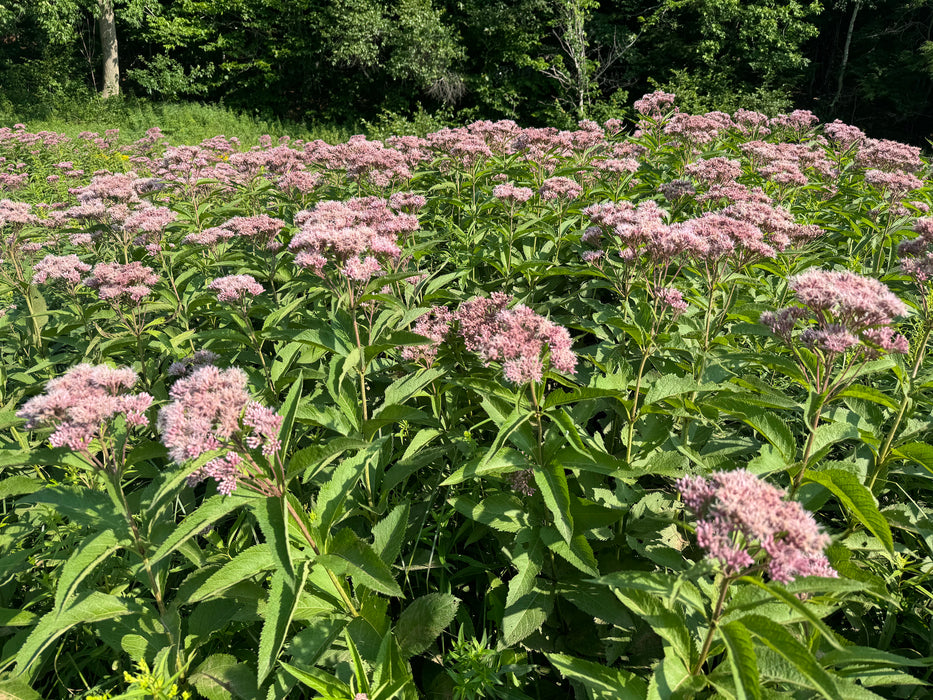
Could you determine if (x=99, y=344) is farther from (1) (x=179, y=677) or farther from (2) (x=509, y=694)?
(2) (x=509, y=694)

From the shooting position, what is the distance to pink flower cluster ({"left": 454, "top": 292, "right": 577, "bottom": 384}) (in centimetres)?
244

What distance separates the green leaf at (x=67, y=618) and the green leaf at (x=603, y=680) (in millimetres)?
1926

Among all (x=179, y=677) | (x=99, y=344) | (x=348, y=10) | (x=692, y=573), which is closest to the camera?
(x=692, y=573)

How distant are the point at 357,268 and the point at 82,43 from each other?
4568 centimetres

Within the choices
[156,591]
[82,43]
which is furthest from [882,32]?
[82,43]

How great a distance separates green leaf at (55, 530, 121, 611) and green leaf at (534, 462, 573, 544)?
6.15 feet

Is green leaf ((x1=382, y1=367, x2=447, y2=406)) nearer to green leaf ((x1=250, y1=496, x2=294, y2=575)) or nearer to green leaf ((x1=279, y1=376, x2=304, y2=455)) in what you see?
green leaf ((x1=279, y1=376, x2=304, y2=455))

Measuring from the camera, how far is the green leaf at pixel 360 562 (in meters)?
1.97

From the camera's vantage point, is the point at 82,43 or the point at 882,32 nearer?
the point at 882,32

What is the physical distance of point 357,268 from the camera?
3.31 metres

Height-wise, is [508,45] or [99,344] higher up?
[508,45]

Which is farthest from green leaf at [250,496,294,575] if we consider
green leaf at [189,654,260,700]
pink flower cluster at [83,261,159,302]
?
pink flower cluster at [83,261,159,302]

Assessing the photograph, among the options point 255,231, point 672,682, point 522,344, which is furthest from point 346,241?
point 672,682

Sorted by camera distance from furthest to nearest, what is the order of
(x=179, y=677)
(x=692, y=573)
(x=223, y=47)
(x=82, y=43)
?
(x=82, y=43), (x=223, y=47), (x=179, y=677), (x=692, y=573)
